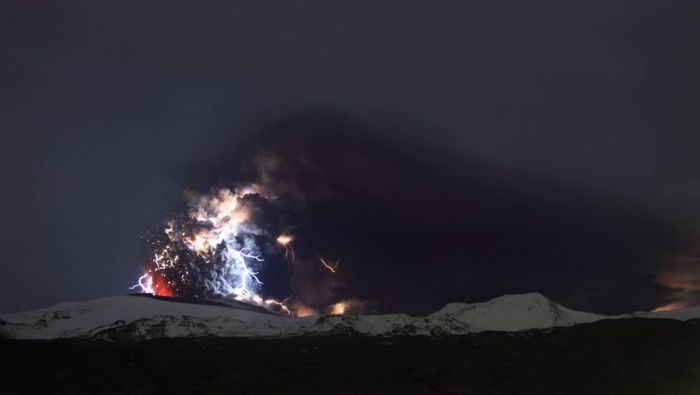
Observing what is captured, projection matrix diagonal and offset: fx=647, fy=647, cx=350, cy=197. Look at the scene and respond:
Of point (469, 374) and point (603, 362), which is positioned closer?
point (469, 374)

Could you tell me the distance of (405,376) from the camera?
14200cm

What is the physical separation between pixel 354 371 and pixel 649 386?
6809 centimetres

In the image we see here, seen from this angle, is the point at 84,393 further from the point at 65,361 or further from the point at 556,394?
the point at 556,394

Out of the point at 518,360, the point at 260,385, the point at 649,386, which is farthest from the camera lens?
the point at 518,360

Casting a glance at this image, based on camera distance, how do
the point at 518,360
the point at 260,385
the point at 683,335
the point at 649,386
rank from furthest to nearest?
the point at 683,335
the point at 518,360
the point at 649,386
the point at 260,385

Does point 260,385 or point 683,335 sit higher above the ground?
point 683,335

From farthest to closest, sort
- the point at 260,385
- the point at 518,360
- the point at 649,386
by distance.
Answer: the point at 518,360, the point at 649,386, the point at 260,385

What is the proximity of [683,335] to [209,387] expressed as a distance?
14144cm

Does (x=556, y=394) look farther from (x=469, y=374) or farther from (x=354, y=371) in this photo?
(x=354, y=371)

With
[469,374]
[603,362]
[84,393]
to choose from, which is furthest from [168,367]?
[603,362]

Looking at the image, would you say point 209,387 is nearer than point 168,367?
Yes

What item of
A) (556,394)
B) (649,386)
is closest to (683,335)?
(649,386)

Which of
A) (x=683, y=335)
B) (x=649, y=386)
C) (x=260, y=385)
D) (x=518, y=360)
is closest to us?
(x=260, y=385)

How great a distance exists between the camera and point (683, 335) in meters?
195
